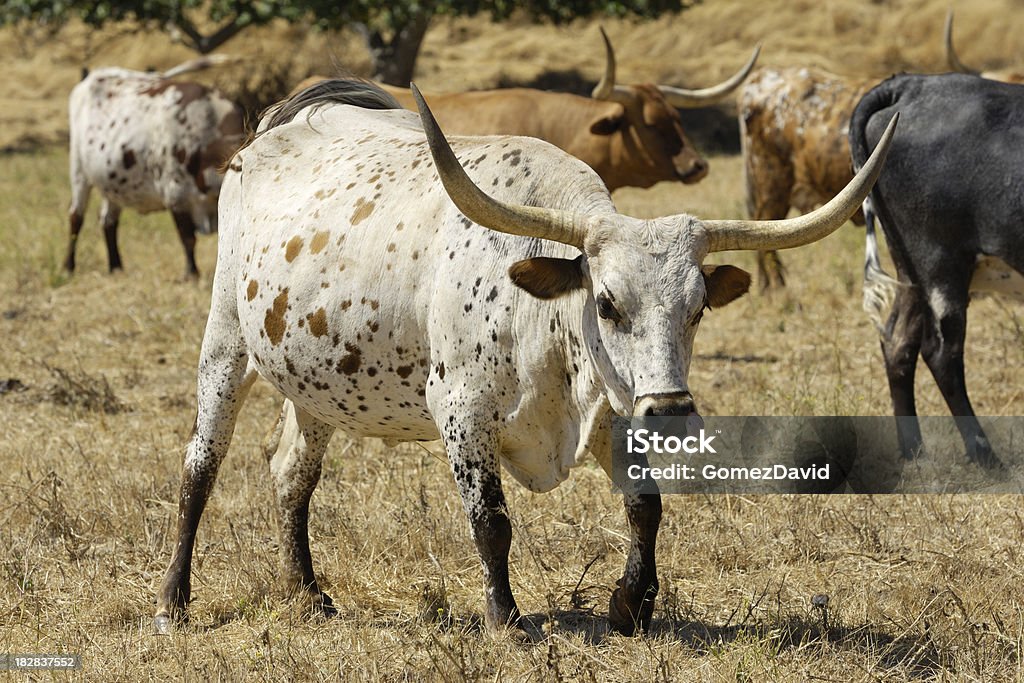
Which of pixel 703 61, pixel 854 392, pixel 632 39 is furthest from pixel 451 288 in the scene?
pixel 632 39

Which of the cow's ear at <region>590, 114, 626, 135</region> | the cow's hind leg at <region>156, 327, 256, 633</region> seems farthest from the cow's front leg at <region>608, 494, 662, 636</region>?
the cow's ear at <region>590, 114, 626, 135</region>

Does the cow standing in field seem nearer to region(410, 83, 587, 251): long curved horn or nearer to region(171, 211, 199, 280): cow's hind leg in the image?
region(410, 83, 587, 251): long curved horn

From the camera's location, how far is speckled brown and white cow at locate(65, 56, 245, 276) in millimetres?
10891

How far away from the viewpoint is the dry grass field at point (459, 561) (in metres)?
3.93

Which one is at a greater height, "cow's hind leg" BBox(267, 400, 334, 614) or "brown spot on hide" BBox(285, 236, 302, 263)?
"brown spot on hide" BBox(285, 236, 302, 263)

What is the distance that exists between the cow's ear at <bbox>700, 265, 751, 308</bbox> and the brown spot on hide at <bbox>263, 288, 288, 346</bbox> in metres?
1.38

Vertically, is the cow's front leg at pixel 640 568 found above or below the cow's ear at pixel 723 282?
below

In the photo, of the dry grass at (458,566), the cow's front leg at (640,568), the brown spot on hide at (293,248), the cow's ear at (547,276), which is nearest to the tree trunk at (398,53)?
the dry grass at (458,566)

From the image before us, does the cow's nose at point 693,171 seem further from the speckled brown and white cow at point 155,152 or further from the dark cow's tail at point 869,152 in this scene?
the speckled brown and white cow at point 155,152

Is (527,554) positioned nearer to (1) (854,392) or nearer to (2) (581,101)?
(1) (854,392)

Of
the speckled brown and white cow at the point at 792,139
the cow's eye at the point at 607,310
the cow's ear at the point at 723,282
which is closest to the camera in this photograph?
the cow's eye at the point at 607,310

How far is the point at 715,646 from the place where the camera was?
12.8 ft

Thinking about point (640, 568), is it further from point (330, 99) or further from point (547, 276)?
point (330, 99)

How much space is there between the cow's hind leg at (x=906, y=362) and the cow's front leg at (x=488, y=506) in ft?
9.32
